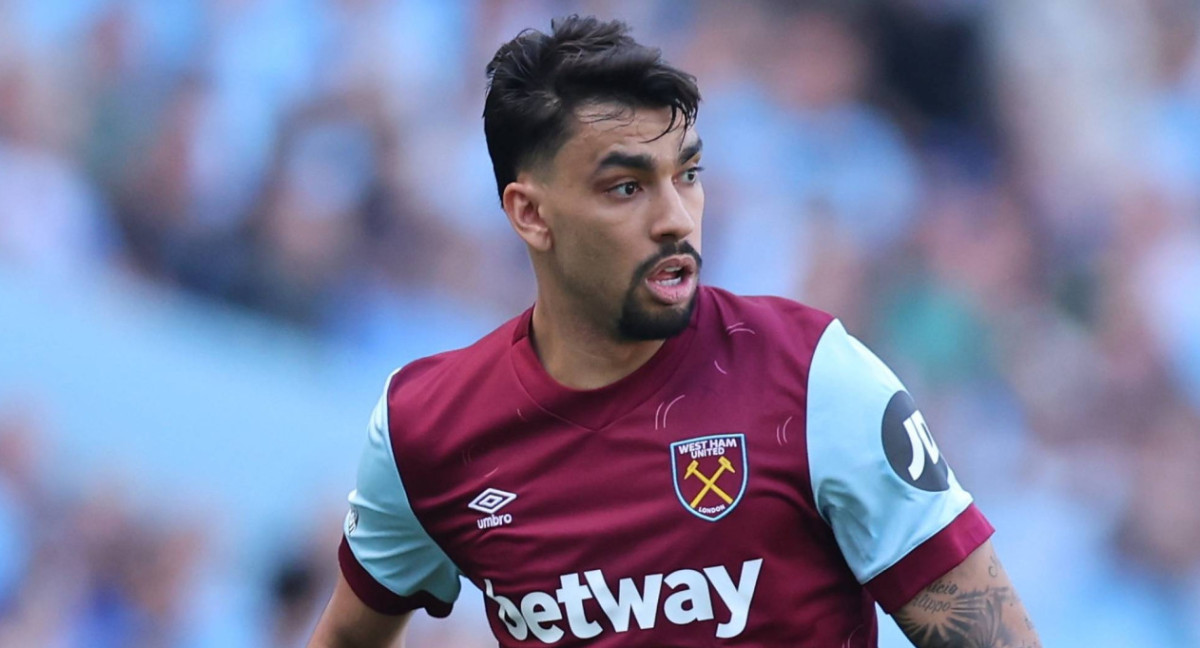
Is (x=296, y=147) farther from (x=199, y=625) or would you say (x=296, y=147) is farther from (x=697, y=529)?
(x=697, y=529)

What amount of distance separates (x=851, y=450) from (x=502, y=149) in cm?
87

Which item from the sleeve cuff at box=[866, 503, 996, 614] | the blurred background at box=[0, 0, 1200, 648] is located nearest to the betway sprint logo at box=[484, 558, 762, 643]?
the sleeve cuff at box=[866, 503, 996, 614]

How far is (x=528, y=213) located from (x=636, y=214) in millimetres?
269

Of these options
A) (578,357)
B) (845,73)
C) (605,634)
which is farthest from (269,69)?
(605,634)

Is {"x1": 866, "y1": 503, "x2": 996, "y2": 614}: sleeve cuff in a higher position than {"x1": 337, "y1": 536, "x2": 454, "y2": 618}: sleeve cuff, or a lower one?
higher

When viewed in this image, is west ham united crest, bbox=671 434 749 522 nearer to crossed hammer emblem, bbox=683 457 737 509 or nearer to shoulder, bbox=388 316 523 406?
crossed hammer emblem, bbox=683 457 737 509

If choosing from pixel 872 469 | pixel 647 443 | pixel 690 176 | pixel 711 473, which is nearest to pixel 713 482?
pixel 711 473

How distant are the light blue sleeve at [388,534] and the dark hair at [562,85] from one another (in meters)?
0.53

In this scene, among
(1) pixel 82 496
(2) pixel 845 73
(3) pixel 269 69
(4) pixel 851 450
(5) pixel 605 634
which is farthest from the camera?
(2) pixel 845 73

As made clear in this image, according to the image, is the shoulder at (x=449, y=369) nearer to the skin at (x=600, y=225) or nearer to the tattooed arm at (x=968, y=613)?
the skin at (x=600, y=225)

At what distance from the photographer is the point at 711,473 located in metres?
2.49

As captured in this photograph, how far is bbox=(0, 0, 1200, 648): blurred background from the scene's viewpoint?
15.0 ft

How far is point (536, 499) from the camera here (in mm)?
2621

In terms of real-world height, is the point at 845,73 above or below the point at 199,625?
above
